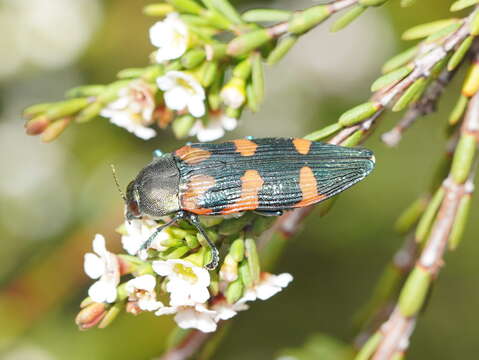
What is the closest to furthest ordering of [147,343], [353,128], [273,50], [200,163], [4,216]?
[353,128]
[273,50]
[200,163]
[147,343]
[4,216]

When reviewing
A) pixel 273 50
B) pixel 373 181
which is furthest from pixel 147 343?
pixel 273 50

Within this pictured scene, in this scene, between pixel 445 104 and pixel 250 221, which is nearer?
pixel 250 221

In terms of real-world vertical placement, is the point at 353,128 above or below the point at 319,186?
above

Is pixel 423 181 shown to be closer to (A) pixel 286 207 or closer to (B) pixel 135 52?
(B) pixel 135 52

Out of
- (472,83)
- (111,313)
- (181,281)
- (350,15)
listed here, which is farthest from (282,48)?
(111,313)

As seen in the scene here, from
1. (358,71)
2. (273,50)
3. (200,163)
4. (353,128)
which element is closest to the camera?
(353,128)

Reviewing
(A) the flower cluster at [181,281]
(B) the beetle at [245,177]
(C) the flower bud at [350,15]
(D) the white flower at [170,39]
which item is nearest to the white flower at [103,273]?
(A) the flower cluster at [181,281]

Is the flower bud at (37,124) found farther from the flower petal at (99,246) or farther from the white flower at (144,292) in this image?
the white flower at (144,292)
